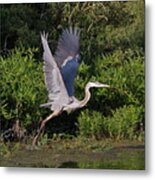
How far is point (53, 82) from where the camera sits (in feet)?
5.45

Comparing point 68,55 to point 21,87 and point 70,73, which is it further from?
point 21,87

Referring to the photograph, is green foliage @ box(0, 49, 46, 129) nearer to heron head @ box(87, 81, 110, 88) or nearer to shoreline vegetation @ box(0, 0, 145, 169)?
shoreline vegetation @ box(0, 0, 145, 169)

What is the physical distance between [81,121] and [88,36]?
26cm

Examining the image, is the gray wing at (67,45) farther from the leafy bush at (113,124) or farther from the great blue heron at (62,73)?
the leafy bush at (113,124)

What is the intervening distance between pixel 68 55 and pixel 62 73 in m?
0.06

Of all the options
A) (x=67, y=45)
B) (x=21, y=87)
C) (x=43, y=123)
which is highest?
(x=67, y=45)

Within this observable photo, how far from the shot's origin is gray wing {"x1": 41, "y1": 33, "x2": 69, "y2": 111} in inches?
65.3

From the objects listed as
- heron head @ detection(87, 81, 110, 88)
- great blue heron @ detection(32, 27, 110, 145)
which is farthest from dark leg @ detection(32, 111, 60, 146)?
heron head @ detection(87, 81, 110, 88)

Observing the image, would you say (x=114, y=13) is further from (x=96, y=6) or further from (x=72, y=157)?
(x=72, y=157)

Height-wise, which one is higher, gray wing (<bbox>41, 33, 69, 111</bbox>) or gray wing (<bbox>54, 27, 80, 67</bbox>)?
gray wing (<bbox>54, 27, 80, 67</bbox>)

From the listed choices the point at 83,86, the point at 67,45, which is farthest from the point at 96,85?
the point at 67,45

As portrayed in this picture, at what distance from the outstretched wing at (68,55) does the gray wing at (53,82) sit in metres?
0.02

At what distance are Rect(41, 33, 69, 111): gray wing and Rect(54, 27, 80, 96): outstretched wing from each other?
2 cm

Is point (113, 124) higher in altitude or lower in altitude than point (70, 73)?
lower
